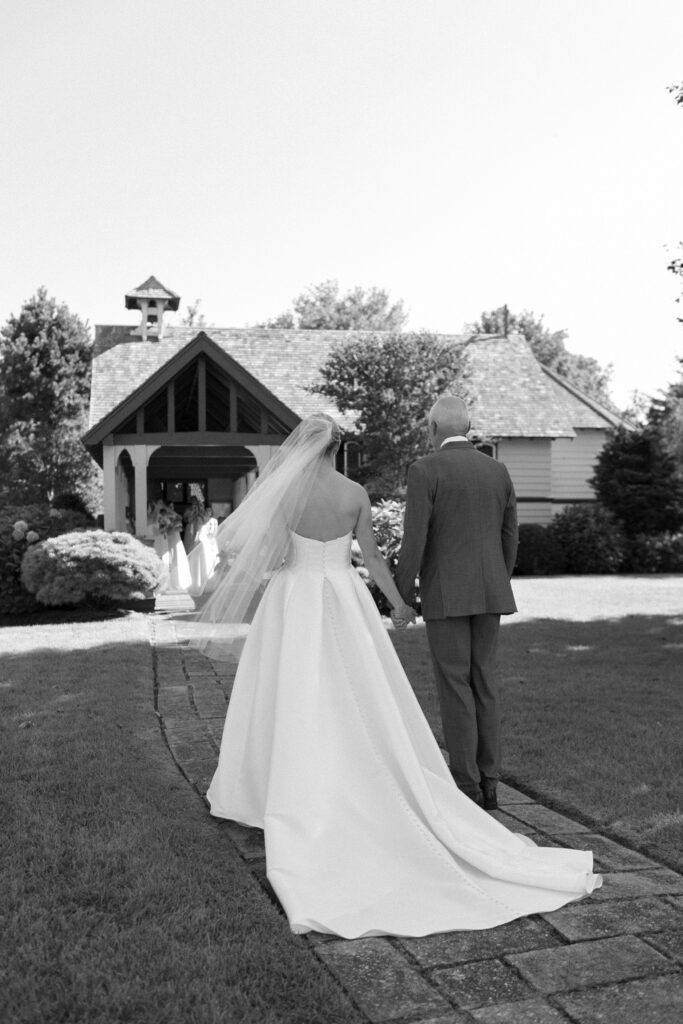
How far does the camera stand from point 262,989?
311 cm

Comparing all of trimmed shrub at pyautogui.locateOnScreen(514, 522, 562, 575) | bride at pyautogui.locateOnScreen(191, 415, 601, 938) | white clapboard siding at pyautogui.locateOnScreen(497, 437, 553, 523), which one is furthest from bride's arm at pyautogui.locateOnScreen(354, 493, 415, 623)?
white clapboard siding at pyautogui.locateOnScreen(497, 437, 553, 523)

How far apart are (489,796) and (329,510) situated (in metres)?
1.91

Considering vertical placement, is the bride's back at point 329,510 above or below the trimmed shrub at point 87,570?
above

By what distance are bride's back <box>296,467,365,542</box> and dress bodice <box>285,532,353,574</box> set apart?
0.03m

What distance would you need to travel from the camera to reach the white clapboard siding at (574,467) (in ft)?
93.6

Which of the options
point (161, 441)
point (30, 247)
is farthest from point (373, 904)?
point (30, 247)

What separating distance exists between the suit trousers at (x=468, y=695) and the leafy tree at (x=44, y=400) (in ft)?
109

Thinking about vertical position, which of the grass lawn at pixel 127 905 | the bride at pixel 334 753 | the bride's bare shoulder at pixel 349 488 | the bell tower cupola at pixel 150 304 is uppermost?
the bell tower cupola at pixel 150 304

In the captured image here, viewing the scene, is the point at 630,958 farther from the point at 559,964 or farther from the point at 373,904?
the point at 373,904

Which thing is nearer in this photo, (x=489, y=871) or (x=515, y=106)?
(x=489, y=871)

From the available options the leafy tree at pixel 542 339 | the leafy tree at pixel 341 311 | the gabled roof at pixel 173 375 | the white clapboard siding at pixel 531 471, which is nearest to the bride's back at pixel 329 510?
the gabled roof at pixel 173 375

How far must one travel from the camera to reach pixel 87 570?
48.1 feet

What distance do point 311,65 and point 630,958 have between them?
10466 mm

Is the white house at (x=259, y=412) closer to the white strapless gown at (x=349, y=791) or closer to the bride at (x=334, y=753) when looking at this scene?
the bride at (x=334, y=753)
